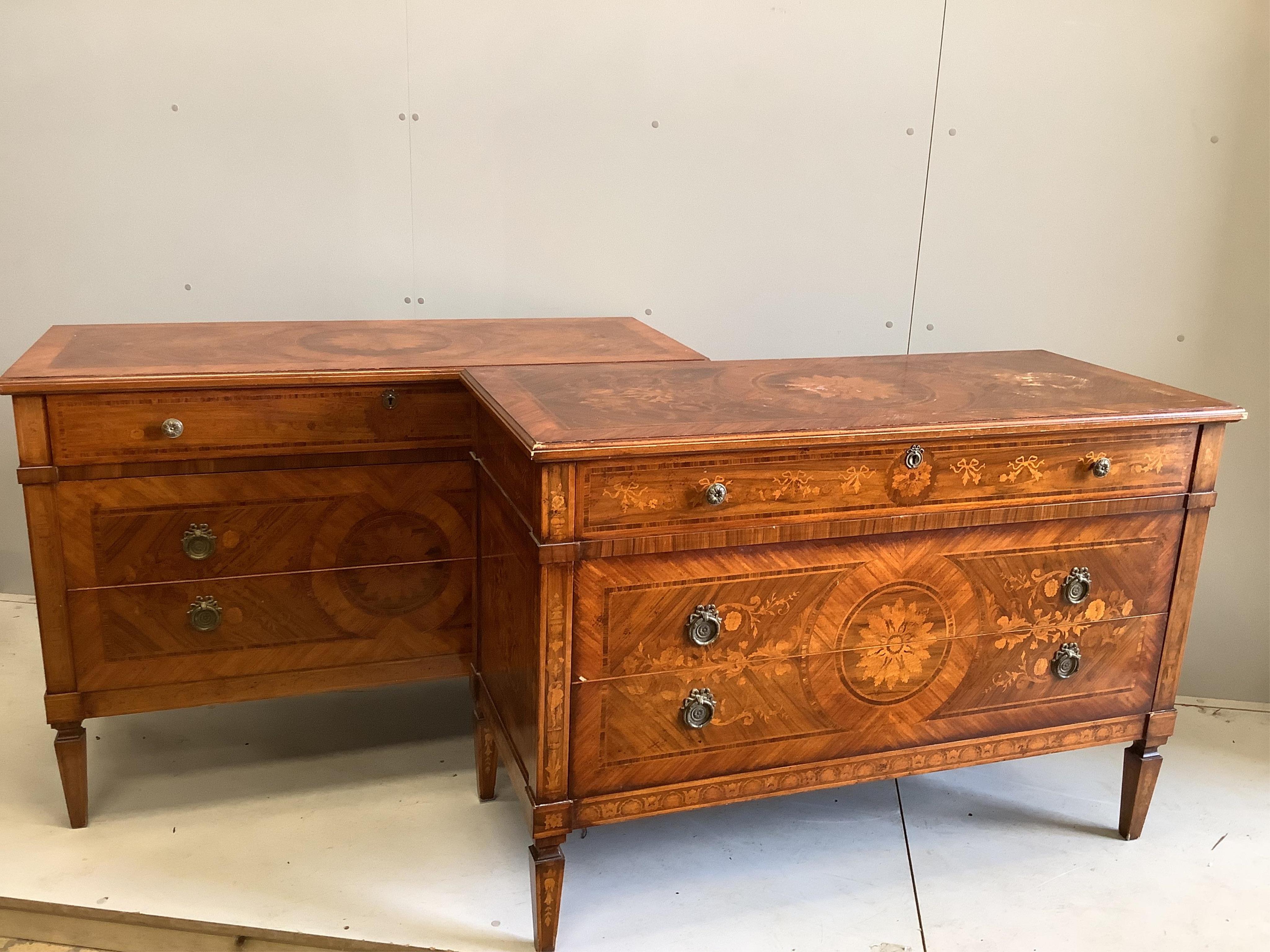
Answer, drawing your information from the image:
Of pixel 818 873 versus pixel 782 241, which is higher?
pixel 782 241

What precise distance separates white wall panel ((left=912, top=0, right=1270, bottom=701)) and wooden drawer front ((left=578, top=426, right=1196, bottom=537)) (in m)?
1.00

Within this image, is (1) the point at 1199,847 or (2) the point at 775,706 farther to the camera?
(1) the point at 1199,847

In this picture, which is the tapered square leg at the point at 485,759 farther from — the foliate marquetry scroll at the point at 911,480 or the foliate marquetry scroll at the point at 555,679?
the foliate marquetry scroll at the point at 911,480

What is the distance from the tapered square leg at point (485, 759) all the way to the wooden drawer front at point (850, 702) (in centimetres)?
52

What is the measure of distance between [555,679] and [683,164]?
1638 mm

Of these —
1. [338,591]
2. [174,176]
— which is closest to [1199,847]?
[338,591]

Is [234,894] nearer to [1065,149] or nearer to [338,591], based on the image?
[338,591]

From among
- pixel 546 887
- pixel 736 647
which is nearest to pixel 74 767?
pixel 546 887

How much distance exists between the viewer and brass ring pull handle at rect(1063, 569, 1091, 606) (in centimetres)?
210

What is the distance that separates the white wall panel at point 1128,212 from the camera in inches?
111

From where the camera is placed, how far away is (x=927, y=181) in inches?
116

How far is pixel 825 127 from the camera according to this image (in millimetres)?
2924

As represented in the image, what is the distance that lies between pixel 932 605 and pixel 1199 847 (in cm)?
93

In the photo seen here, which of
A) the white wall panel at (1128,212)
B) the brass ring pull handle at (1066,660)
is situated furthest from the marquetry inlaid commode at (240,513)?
the white wall panel at (1128,212)
